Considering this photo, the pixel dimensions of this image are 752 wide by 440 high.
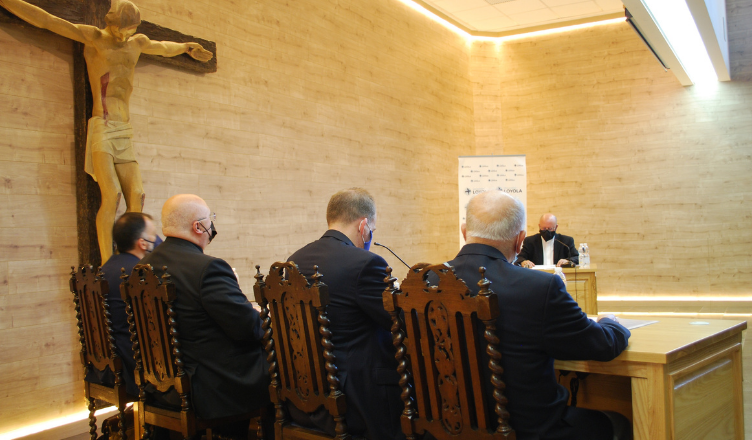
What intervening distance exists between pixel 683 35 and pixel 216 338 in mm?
5114

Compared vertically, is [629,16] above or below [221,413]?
above

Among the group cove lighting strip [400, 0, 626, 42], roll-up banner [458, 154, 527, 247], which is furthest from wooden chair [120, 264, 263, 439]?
cove lighting strip [400, 0, 626, 42]

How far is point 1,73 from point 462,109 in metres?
5.62

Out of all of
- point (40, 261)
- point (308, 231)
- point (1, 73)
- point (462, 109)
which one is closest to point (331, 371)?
point (40, 261)

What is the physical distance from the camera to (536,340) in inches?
65.9

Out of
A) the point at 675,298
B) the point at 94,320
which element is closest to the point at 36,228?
the point at 94,320

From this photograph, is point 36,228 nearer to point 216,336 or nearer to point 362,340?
point 216,336

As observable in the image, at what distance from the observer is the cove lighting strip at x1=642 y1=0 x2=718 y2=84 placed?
4.73m

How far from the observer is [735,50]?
7.16m

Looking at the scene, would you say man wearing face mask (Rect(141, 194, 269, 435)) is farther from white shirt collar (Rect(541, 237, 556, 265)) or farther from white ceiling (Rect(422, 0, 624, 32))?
white ceiling (Rect(422, 0, 624, 32))

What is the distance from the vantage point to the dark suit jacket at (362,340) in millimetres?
2000

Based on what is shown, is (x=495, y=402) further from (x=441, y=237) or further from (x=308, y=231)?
(x=441, y=237)

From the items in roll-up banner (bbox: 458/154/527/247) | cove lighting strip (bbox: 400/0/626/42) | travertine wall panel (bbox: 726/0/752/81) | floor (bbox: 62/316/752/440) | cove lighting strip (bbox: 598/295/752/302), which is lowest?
floor (bbox: 62/316/752/440)

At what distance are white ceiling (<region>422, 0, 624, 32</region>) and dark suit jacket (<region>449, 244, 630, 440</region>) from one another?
6.32 meters
